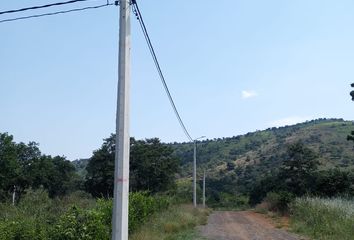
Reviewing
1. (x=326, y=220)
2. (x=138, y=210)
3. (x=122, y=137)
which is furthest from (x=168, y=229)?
(x=122, y=137)

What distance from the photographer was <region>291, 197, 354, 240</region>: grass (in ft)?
67.3

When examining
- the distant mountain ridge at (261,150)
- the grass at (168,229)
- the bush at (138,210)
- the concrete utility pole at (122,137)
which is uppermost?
the distant mountain ridge at (261,150)

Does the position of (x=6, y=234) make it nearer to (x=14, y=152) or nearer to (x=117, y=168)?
(x=117, y=168)

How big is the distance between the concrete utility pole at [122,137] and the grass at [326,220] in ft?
40.7

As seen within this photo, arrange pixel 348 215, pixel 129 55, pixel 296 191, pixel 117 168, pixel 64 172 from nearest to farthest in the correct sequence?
1. pixel 117 168
2. pixel 129 55
3. pixel 348 215
4. pixel 296 191
5. pixel 64 172

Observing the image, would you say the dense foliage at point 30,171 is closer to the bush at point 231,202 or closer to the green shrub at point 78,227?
the bush at point 231,202

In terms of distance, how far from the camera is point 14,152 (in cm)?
6819

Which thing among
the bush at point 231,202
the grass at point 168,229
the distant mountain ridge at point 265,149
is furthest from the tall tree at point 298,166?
the grass at point 168,229

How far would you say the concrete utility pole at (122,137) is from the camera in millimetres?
8984

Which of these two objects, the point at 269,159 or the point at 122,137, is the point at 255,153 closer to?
the point at 269,159

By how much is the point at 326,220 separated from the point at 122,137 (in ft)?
58.5

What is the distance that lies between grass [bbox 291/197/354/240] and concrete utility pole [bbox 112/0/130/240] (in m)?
12.4

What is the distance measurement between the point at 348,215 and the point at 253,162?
66.6 metres

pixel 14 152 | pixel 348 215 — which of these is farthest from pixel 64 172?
pixel 348 215
